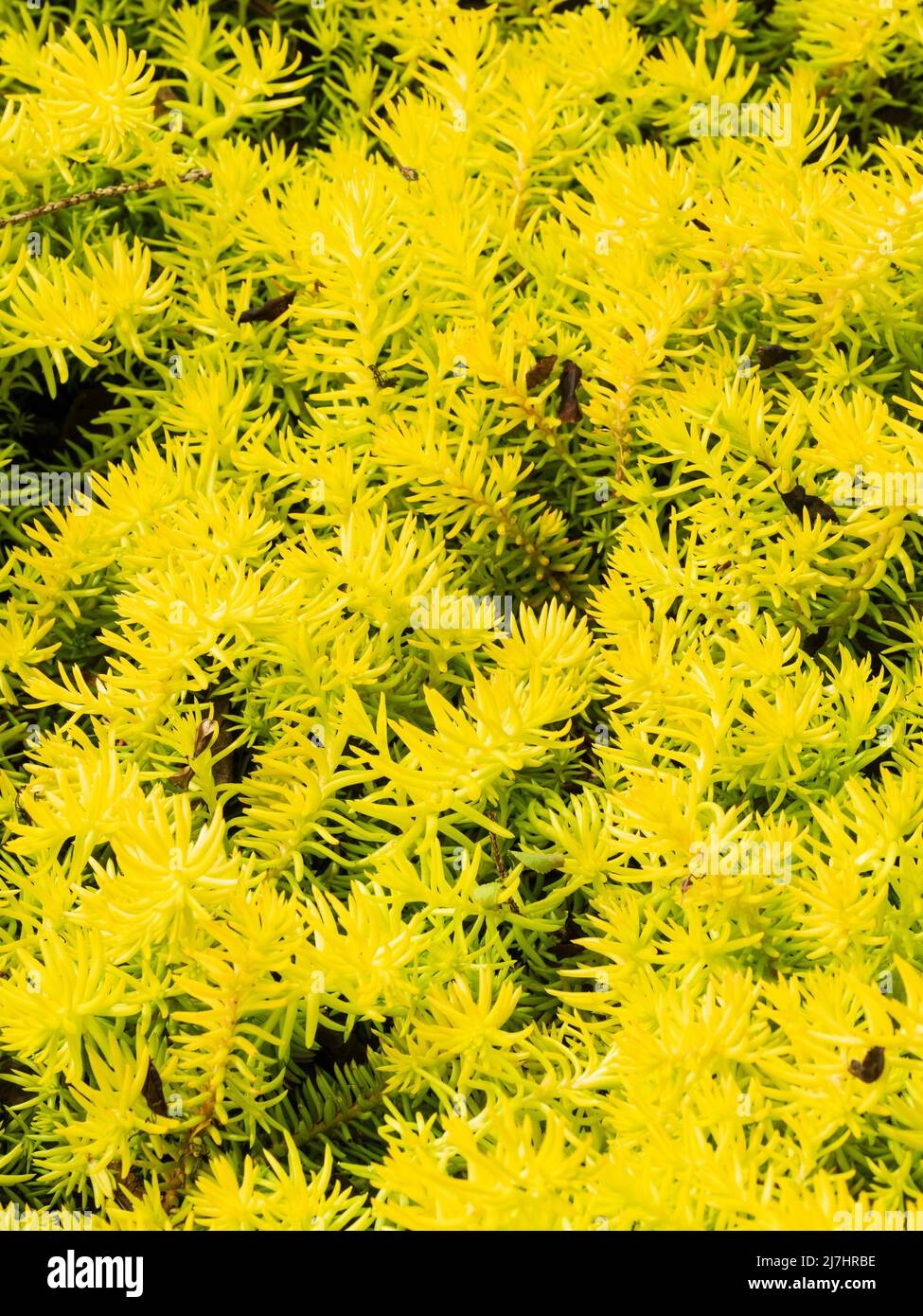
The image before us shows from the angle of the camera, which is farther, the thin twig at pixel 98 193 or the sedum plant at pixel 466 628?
the thin twig at pixel 98 193

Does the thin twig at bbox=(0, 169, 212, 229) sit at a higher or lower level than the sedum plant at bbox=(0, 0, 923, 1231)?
higher

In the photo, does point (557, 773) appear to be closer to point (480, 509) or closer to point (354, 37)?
point (480, 509)

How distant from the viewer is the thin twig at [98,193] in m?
1.25

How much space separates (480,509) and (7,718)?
0.50m

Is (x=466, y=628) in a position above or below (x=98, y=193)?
below

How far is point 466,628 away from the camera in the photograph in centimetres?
102

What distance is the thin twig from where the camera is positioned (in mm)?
1251

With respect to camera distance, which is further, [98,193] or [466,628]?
[98,193]

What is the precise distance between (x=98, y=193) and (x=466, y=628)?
0.66 meters

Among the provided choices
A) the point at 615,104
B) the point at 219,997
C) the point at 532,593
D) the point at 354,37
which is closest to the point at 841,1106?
the point at 219,997

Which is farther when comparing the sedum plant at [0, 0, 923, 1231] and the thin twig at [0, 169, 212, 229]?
the thin twig at [0, 169, 212, 229]

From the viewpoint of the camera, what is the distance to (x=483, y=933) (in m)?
0.98

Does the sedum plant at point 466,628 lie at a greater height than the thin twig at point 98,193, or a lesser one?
lesser
